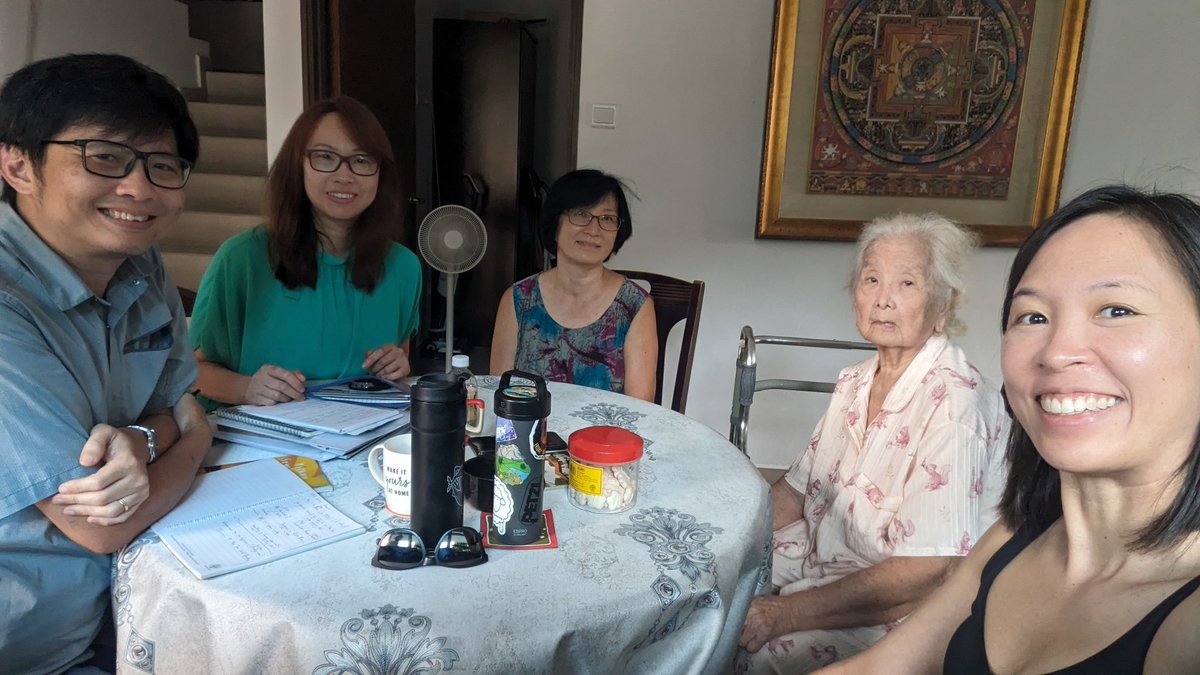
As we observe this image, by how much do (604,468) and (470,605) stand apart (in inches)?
11.6

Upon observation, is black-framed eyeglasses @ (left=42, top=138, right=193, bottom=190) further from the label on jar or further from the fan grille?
the fan grille

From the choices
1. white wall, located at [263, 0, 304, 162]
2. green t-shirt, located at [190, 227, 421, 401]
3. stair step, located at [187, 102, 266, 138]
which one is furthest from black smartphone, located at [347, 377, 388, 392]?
stair step, located at [187, 102, 266, 138]

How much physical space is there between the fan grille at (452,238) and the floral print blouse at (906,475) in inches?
49.0

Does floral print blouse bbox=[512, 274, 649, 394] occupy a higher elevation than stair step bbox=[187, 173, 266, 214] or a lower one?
lower

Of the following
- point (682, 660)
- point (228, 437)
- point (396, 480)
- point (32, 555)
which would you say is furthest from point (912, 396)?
point (32, 555)

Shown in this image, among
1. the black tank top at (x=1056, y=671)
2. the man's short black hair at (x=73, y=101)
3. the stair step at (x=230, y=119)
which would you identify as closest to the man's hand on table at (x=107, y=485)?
the man's short black hair at (x=73, y=101)

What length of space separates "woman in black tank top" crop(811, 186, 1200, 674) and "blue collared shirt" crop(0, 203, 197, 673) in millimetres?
1165

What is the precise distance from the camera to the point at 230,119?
4.93 meters

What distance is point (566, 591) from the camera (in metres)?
0.86

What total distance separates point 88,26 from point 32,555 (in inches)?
155

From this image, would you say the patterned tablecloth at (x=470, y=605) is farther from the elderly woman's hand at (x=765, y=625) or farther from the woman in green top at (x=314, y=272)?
the woman in green top at (x=314, y=272)

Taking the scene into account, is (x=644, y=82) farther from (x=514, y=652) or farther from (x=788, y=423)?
(x=514, y=652)

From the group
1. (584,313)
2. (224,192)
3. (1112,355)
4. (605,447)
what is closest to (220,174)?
(224,192)

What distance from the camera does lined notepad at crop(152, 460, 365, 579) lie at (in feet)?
2.96
